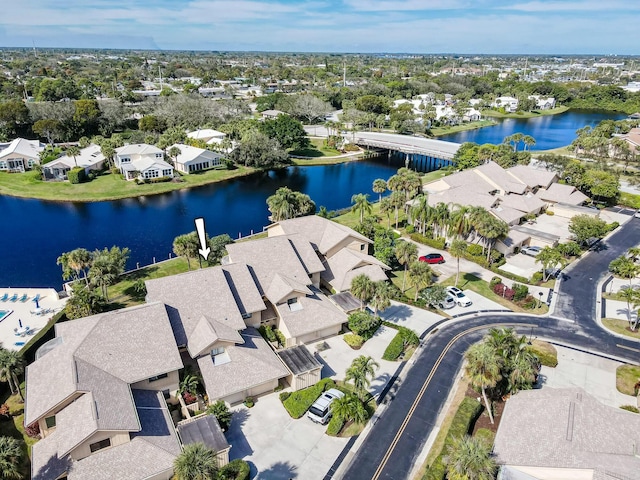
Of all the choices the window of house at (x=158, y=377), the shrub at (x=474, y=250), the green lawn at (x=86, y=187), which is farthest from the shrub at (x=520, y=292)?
the green lawn at (x=86, y=187)

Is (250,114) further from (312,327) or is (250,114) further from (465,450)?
(465,450)

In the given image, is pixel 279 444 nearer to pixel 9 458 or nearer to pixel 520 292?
pixel 9 458

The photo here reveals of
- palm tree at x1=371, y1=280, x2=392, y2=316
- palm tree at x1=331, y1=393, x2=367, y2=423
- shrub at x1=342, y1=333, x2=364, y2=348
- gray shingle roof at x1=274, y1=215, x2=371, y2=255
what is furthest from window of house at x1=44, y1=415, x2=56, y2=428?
gray shingle roof at x1=274, y1=215, x2=371, y2=255

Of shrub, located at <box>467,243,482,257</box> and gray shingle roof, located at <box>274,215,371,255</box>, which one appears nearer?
gray shingle roof, located at <box>274,215,371,255</box>

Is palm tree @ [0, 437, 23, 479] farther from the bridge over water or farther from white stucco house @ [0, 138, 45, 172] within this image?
the bridge over water

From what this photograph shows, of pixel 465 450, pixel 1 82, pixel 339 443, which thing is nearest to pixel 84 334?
pixel 339 443

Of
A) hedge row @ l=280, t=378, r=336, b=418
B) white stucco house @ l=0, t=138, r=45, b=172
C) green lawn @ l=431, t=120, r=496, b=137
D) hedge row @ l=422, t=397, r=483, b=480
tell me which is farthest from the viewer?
green lawn @ l=431, t=120, r=496, b=137
